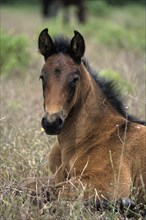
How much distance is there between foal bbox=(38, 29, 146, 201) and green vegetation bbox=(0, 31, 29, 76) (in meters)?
6.60

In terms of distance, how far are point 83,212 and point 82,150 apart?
87 centimetres

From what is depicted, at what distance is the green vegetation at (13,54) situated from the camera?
42.7 feet

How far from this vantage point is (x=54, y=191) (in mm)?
5863

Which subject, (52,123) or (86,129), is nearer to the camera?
(52,123)

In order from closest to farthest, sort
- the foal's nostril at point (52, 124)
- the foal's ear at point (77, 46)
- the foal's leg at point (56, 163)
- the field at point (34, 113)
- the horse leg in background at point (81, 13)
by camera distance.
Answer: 1. the field at point (34, 113)
2. the foal's nostril at point (52, 124)
3. the foal's ear at point (77, 46)
4. the foal's leg at point (56, 163)
5. the horse leg in background at point (81, 13)

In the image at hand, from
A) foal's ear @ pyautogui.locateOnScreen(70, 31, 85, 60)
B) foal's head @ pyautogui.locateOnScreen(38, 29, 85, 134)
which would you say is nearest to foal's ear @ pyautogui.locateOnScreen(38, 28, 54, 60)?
foal's head @ pyautogui.locateOnScreen(38, 29, 85, 134)

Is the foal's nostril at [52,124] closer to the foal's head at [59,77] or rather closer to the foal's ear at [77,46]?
the foal's head at [59,77]

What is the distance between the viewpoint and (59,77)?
5.78 m

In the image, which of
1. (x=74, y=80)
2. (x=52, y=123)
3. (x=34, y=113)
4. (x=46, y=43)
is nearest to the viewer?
(x=52, y=123)

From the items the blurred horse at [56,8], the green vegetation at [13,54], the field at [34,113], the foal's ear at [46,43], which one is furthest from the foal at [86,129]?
the blurred horse at [56,8]

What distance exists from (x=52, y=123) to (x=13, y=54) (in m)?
7.99

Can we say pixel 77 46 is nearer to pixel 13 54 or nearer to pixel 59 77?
pixel 59 77

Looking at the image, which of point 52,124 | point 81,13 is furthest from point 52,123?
point 81,13

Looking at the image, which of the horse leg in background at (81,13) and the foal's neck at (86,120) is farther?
the horse leg in background at (81,13)
